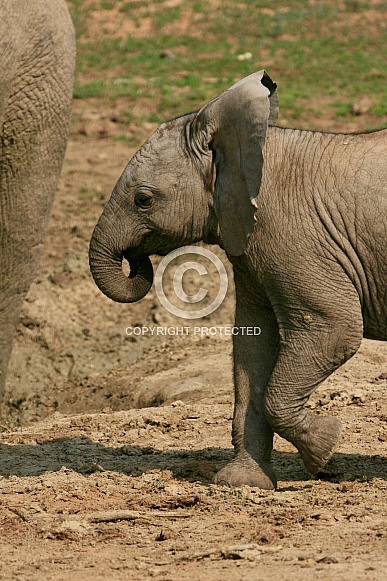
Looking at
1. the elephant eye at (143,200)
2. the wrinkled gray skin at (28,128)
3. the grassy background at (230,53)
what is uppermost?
the grassy background at (230,53)

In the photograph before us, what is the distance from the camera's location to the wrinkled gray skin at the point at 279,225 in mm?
5863

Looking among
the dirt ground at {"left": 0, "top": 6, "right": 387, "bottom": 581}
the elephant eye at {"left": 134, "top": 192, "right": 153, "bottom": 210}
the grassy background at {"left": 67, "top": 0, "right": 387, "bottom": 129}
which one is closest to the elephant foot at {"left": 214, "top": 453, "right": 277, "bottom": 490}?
the dirt ground at {"left": 0, "top": 6, "right": 387, "bottom": 581}

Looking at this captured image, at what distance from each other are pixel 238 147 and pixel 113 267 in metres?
0.93

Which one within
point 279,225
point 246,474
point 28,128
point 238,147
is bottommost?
point 246,474

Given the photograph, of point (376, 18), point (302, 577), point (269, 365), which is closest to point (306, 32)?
point (376, 18)

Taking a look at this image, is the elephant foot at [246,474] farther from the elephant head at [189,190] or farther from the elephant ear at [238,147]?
the elephant ear at [238,147]

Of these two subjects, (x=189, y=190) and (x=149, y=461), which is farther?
(x=149, y=461)

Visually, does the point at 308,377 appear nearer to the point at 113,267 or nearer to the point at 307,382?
the point at 307,382

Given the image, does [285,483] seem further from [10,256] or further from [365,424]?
[10,256]

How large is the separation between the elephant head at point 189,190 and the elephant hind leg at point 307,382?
1.84ft

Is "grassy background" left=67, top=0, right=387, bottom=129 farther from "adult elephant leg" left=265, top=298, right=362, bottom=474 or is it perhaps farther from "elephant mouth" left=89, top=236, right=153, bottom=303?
"adult elephant leg" left=265, top=298, right=362, bottom=474

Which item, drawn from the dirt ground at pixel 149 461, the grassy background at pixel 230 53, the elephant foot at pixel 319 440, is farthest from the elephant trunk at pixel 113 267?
the grassy background at pixel 230 53

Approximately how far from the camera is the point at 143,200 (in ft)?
20.1

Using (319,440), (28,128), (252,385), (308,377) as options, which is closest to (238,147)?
(308,377)
